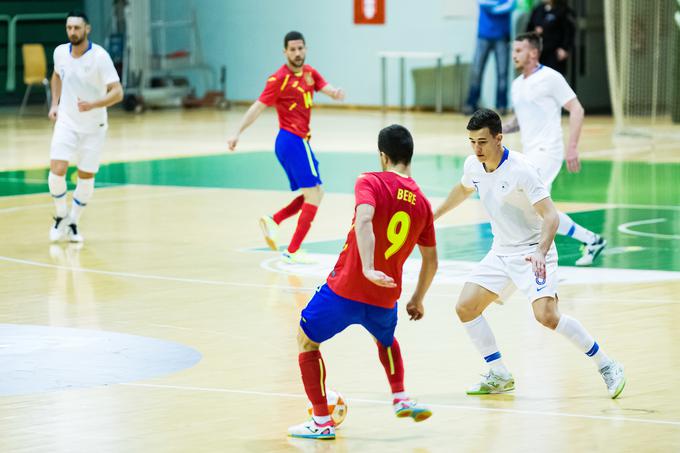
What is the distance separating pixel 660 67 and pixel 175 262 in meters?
16.4

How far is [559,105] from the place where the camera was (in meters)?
12.7

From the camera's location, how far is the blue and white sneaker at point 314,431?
23.3ft

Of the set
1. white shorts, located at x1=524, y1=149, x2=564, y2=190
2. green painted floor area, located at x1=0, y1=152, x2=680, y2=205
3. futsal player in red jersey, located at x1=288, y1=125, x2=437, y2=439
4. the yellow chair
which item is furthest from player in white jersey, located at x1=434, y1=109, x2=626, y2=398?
the yellow chair

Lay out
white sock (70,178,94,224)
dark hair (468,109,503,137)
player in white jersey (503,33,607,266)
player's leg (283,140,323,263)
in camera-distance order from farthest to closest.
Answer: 1. white sock (70,178,94,224)
2. player's leg (283,140,323,263)
3. player in white jersey (503,33,607,266)
4. dark hair (468,109,503,137)

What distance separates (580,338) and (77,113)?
7562mm

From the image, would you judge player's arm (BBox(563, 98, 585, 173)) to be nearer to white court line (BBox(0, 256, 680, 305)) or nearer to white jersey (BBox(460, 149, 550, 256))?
white court line (BBox(0, 256, 680, 305))

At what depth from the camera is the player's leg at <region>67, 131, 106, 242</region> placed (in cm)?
1420

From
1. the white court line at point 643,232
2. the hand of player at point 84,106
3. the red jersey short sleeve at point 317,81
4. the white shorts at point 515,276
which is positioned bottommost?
the white court line at point 643,232

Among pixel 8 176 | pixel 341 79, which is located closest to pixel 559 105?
pixel 8 176

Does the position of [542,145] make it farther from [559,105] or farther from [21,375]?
[21,375]

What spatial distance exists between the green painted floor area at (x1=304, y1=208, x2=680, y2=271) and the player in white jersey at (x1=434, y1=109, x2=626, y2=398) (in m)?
4.46

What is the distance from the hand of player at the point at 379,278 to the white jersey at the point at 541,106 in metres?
6.16

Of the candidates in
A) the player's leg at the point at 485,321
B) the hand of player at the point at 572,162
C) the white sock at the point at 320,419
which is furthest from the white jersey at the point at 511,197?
the hand of player at the point at 572,162

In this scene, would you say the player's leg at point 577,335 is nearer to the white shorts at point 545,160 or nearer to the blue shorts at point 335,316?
the blue shorts at point 335,316
